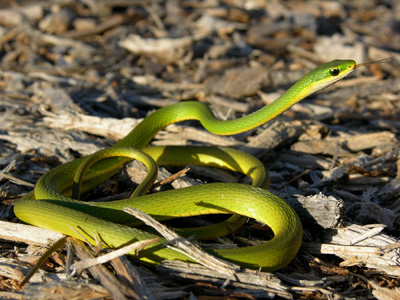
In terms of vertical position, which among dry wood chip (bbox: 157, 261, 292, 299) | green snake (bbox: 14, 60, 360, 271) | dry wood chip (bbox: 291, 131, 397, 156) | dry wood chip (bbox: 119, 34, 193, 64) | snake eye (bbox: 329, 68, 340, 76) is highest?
snake eye (bbox: 329, 68, 340, 76)

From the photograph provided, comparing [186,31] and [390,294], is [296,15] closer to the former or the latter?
[186,31]

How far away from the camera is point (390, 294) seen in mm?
3887

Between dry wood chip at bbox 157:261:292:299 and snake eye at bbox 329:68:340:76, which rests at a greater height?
snake eye at bbox 329:68:340:76

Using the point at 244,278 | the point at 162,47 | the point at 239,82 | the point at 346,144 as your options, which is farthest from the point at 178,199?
the point at 162,47

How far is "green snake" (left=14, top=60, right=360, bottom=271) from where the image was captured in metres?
3.91

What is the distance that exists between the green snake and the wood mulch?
0.19 metres

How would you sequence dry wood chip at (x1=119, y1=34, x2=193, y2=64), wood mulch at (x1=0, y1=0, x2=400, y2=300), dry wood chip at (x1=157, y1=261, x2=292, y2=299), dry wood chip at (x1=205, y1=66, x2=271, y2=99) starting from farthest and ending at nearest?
dry wood chip at (x1=119, y1=34, x2=193, y2=64) < dry wood chip at (x1=205, y1=66, x2=271, y2=99) < wood mulch at (x1=0, y1=0, x2=400, y2=300) < dry wood chip at (x1=157, y1=261, x2=292, y2=299)

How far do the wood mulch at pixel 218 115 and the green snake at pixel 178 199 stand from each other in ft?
0.62

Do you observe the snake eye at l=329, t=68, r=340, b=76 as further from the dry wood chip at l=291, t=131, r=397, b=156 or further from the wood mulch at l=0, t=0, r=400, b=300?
the dry wood chip at l=291, t=131, r=397, b=156

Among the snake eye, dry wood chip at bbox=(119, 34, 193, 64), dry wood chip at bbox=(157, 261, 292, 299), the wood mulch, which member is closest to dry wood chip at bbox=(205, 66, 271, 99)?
the wood mulch

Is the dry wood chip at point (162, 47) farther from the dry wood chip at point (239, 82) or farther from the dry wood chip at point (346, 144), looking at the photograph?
the dry wood chip at point (346, 144)

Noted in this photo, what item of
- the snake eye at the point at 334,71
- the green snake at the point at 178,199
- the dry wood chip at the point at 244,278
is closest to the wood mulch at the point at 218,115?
the dry wood chip at the point at 244,278

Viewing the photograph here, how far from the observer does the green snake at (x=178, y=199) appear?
3.91 meters

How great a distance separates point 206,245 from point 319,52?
7.43m
